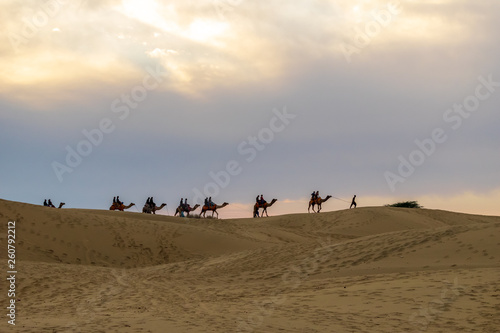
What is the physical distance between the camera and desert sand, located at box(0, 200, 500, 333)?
10.7 metres

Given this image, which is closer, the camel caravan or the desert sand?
the desert sand

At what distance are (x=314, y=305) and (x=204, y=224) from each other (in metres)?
27.2

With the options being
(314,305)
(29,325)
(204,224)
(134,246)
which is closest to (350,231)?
(204,224)

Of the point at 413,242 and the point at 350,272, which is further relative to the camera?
the point at 413,242

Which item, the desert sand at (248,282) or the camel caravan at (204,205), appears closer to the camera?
the desert sand at (248,282)

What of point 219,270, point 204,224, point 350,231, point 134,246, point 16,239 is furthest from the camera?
point 350,231

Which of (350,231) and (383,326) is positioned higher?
(350,231)

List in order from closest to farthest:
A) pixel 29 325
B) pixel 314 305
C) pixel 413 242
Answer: pixel 29 325, pixel 314 305, pixel 413 242

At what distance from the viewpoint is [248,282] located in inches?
718

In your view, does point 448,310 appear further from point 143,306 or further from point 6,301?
point 6,301

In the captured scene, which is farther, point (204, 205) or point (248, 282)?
point (204, 205)

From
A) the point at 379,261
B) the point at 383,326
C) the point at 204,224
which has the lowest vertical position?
the point at 383,326

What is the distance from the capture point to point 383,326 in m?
10.6

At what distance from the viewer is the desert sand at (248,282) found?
10.7m
